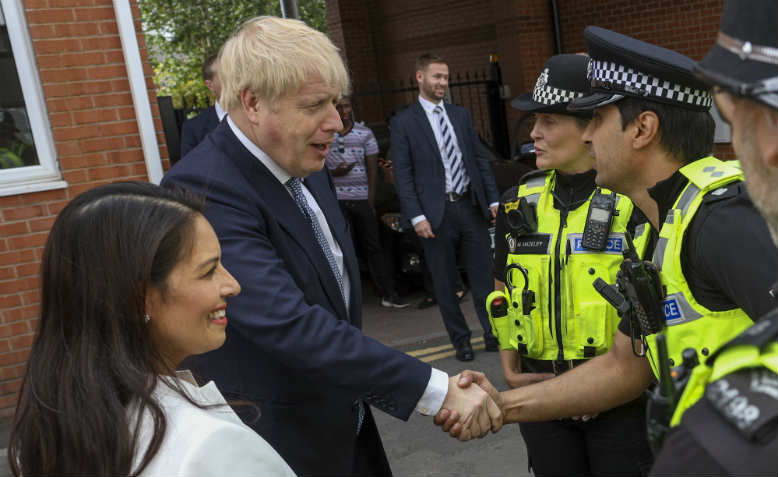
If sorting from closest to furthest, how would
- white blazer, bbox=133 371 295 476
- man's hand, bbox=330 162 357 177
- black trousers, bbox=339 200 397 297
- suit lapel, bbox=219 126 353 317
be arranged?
white blazer, bbox=133 371 295 476 < suit lapel, bbox=219 126 353 317 < man's hand, bbox=330 162 357 177 < black trousers, bbox=339 200 397 297

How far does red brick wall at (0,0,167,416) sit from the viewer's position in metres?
5.00

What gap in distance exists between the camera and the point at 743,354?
94cm

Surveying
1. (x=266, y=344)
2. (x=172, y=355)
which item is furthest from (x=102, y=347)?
(x=266, y=344)

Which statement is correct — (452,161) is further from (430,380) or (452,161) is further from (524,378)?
(430,380)

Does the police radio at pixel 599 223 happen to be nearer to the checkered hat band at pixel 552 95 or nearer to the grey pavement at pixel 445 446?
the checkered hat band at pixel 552 95

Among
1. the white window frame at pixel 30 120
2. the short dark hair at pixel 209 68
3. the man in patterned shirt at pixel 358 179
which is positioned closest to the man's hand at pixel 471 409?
the white window frame at pixel 30 120

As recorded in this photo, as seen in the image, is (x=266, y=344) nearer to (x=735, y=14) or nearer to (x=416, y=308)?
(x=735, y=14)

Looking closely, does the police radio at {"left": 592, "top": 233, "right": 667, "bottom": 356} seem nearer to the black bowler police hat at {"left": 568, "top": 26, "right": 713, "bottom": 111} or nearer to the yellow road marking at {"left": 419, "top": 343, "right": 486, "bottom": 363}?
the black bowler police hat at {"left": 568, "top": 26, "right": 713, "bottom": 111}

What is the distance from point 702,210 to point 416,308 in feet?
19.7

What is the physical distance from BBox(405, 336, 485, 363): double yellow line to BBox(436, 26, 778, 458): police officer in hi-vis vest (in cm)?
362

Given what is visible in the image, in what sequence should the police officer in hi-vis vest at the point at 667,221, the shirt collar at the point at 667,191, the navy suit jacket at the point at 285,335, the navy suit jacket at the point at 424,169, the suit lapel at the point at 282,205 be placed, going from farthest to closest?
the navy suit jacket at the point at 424,169 → the suit lapel at the point at 282,205 → the navy suit jacket at the point at 285,335 → the shirt collar at the point at 667,191 → the police officer in hi-vis vest at the point at 667,221

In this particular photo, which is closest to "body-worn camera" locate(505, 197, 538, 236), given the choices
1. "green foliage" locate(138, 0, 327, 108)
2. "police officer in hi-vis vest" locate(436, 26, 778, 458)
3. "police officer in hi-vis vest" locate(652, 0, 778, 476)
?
"police officer in hi-vis vest" locate(436, 26, 778, 458)

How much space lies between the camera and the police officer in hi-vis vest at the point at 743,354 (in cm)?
91

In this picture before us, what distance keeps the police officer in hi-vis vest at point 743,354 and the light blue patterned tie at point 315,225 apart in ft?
4.96
